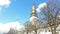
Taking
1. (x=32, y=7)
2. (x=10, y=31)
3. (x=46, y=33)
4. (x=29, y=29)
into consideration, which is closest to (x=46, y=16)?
(x=29, y=29)

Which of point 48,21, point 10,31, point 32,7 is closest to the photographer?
point 48,21

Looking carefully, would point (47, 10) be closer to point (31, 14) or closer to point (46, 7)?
point (46, 7)

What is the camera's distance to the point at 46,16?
1651 inches

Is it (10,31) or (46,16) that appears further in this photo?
(10,31)

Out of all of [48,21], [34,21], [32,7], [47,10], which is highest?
[32,7]

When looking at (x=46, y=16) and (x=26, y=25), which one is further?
(x=26, y=25)

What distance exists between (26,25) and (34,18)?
8631mm

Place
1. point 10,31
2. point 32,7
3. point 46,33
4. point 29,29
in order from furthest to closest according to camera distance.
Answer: point 10,31 < point 32,7 < point 46,33 < point 29,29

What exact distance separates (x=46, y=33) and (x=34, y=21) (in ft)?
18.5

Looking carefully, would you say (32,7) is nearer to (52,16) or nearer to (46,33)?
(46,33)

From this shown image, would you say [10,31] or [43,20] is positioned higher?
[10,31]

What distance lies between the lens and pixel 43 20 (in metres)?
43.0

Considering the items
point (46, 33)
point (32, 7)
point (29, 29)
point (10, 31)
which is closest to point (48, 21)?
point (29, 29)

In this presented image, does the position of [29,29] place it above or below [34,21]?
below
